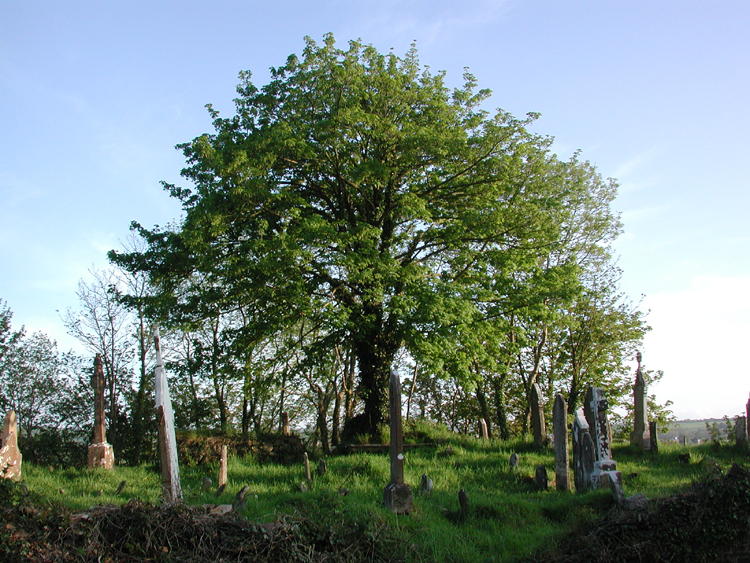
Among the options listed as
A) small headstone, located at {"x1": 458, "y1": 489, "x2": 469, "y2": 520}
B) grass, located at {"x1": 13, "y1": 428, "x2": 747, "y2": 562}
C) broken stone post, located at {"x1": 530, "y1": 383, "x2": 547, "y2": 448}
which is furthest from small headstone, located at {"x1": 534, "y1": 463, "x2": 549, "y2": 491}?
broken stone post, located at {"x1": 530, "y1": 383, "x2": 547, "y2": 448}

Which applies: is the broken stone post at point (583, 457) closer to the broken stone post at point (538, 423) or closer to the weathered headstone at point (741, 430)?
the broken stone post at point (538, 423)

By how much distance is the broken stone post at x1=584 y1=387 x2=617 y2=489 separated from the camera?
11.3 meters

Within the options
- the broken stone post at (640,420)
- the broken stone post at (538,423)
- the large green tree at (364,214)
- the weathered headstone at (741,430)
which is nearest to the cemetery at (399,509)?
the weathered headstone at (741,430)

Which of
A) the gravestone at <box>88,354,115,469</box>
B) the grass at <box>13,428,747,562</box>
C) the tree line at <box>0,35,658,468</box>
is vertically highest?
the tree line at <box>0,35,658,468</box>

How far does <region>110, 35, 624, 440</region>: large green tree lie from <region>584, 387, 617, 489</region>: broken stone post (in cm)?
523

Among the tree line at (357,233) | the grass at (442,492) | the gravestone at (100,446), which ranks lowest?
the grass at (442,492)

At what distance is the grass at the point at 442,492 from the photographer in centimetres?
867

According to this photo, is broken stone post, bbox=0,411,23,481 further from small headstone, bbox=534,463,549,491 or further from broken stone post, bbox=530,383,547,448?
broken stone post, bbox=530,383,547,448

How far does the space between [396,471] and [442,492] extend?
1.74m

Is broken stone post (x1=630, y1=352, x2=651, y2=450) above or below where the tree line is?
below

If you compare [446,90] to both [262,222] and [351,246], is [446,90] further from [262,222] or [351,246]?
[262,222]

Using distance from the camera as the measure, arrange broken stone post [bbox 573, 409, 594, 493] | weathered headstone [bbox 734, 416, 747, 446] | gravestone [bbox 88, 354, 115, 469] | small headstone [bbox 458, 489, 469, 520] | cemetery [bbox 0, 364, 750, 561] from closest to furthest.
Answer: cemetery [bbox 0, 364, 750, 561] → small headstone [bbox 458, 489, 469, 520] → broken stone post [bbox 573, 409, 594, 493] → weathered headstone [bbox 734, 416, 747, 446] → gravestone [bbox 88, 354, 115, 469]

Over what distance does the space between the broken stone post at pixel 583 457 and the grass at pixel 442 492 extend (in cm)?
56

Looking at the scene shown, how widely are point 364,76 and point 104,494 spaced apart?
1383 centimetres
